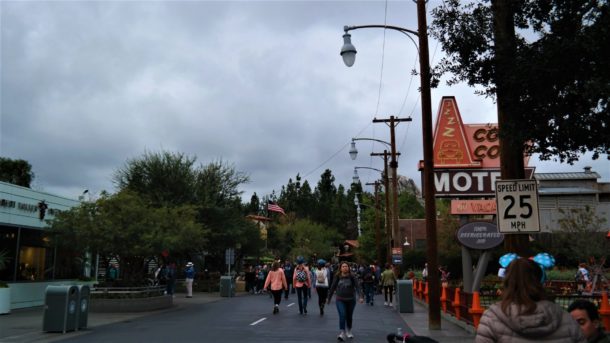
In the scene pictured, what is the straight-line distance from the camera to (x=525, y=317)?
3.41 m

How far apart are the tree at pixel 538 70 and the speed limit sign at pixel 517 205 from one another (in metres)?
0.67

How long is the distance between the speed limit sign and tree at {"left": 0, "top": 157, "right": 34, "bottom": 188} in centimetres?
4911

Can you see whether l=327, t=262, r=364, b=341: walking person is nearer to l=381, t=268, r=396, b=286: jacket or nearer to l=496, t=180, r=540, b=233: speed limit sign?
l=496, t=180, r=540, b=233: speed limit sign

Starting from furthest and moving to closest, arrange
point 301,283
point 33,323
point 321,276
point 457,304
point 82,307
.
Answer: point 321,276, point 301,283, point 33,323, point 457,304, point 82,307

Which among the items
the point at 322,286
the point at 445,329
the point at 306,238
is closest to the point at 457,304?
the point at 445,329

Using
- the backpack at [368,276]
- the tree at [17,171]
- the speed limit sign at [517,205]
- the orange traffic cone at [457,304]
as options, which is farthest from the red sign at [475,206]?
the tree at [17,171]

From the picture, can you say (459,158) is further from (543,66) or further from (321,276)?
(543,66)

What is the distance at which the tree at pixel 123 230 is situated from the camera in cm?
1905

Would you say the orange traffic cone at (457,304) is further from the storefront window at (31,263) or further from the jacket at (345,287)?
the storefront window at (31,263)

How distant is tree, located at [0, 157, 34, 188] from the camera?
50.1 meters

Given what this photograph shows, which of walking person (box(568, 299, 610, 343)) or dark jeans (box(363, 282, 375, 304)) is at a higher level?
walking person (box(568, 299, 610, 343))

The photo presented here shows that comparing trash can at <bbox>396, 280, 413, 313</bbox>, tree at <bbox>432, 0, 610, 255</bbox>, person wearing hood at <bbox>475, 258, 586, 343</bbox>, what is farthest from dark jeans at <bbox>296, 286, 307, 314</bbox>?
person wearing hood at <bbox>475, 258, 586, 343</bbox>

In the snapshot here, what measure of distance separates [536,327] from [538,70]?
5671 millimetres

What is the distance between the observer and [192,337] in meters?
12.0
